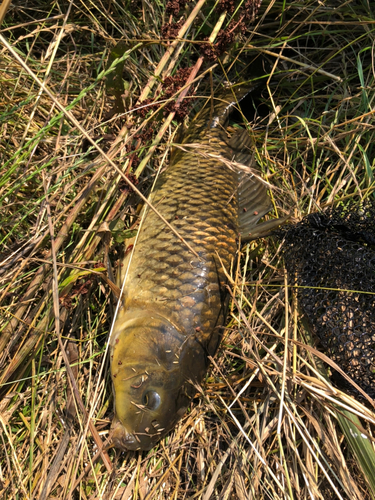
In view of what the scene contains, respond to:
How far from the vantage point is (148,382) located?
1.94 m

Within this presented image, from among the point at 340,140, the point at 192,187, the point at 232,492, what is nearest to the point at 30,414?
the point at 232,492

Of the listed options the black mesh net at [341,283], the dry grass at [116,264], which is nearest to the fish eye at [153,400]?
the dry grass at [116,264]

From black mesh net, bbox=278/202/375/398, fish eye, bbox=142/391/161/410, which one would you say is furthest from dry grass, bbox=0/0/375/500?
fish eye, bbox=142/391/161/410

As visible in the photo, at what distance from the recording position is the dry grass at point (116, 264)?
2086 millimetres

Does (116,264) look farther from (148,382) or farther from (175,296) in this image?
(148,382)

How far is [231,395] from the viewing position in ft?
Answer: 7.66

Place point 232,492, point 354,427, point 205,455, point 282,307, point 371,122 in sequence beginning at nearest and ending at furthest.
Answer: point 354,427
point 232,492
point 205,455
point 282,307
point 371,122

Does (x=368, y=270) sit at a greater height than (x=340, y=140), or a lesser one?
lesser

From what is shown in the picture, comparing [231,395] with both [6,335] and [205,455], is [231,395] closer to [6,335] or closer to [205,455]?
[205,455]

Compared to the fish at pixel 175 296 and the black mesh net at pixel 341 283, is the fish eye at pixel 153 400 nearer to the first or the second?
the fish at pixel 175 296

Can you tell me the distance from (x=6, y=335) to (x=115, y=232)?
2.65 ft

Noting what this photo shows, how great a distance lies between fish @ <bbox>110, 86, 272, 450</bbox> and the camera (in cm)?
196

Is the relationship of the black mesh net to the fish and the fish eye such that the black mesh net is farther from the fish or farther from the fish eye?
the fish eye

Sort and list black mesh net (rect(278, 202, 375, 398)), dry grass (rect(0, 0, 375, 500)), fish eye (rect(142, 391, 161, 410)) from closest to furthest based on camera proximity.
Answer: fish eye (rect(142, 391, 161, 410)), dry grass (rect(0, 0, 375, 500)), black mesh net (rect(278, 202, 375, 398))
